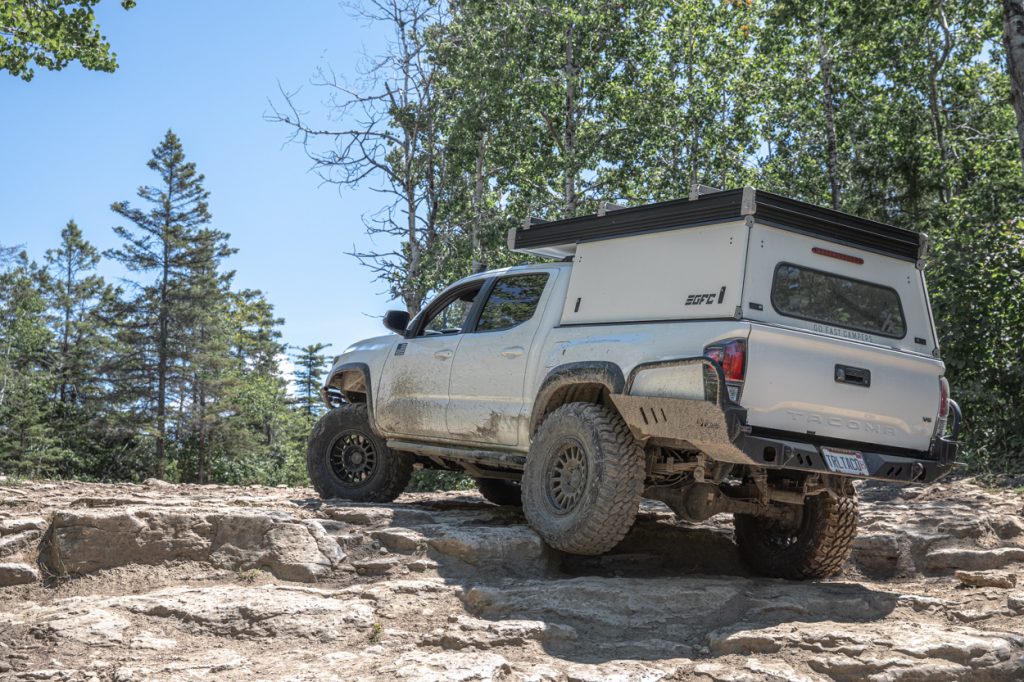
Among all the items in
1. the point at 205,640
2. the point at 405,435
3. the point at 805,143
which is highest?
the point at 805,143

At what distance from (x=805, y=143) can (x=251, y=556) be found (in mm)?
24923

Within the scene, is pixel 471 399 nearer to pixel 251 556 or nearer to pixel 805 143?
pixel 251 556

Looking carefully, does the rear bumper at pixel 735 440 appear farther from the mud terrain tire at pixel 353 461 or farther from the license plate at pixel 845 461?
the mud terrain tire at pixel 353 461

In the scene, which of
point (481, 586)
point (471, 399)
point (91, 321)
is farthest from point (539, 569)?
point (91, 321)

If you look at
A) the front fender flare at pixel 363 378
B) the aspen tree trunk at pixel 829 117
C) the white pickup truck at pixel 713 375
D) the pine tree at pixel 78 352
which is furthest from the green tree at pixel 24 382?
the white pickup truck at pixel 713 375

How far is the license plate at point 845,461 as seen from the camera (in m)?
5.48

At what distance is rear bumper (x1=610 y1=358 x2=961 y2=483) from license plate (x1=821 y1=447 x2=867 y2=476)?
2cm

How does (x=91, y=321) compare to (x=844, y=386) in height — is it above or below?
above

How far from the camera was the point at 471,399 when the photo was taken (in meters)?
7.14

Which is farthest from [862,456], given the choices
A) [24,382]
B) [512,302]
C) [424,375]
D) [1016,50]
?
[24,382]

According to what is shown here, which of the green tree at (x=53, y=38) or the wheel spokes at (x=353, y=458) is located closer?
the wheel spokes at (x=353, y=458)

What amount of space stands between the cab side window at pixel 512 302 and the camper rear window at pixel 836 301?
1.87 meters

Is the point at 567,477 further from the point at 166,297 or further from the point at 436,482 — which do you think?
the point at 166,297

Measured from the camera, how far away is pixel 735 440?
522cm
